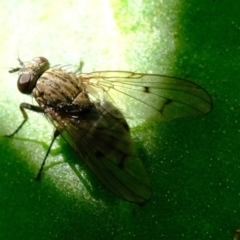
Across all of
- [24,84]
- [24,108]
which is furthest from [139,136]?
[24,84]

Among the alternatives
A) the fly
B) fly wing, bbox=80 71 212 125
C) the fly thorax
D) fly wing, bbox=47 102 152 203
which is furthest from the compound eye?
fly wing, bbox=80 71 212 125

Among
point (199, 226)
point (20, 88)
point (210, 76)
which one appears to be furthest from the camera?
point (20, 88)

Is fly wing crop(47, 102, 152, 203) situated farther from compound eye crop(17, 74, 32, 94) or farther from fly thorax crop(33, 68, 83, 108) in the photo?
compound eye crop(17, 74, 32, 94)

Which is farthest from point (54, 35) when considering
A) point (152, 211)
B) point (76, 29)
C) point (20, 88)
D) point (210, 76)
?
point (152, 211)

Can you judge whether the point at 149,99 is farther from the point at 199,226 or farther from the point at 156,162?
the point at 199,226

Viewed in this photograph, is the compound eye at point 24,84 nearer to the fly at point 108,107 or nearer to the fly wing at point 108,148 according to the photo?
the fly at point 108,107

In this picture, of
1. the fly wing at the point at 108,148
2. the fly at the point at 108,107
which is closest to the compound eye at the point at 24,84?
the fly at the point at 108,107
